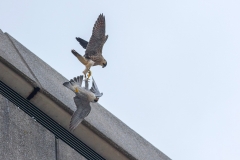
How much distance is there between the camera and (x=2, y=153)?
5383mm

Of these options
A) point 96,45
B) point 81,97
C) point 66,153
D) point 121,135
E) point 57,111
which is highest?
point 96,45

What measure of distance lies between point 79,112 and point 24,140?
71cm

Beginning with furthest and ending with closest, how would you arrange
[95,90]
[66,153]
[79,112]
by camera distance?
[95,90] < [79,112] < [66,153]

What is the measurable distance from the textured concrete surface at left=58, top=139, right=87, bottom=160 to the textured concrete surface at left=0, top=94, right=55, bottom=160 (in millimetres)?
70

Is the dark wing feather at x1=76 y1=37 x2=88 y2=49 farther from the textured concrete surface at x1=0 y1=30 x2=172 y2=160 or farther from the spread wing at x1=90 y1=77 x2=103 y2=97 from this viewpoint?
the spread wing at x1=90 y1=77 x2=103 y2=97

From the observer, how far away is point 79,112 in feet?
20.6

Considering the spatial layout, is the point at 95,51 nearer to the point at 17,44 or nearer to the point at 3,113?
the point at 17,44

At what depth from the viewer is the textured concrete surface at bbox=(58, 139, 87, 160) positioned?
232 inches

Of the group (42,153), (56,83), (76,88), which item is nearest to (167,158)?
(56,83)

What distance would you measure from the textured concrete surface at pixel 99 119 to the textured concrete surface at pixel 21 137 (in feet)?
2.08

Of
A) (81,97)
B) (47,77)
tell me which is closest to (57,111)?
(81,97)

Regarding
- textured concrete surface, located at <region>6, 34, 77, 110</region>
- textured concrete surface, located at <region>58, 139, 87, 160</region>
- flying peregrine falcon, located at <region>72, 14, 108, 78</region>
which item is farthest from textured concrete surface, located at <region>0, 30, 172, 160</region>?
textured concrete surface, located at <region>58, 139, 87, 160</region>

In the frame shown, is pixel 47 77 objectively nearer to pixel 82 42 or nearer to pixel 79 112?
pixel 82 42

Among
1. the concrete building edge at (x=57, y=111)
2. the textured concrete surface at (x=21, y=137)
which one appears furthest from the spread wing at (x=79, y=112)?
the textured concrete surface at (x=21, y=137)
